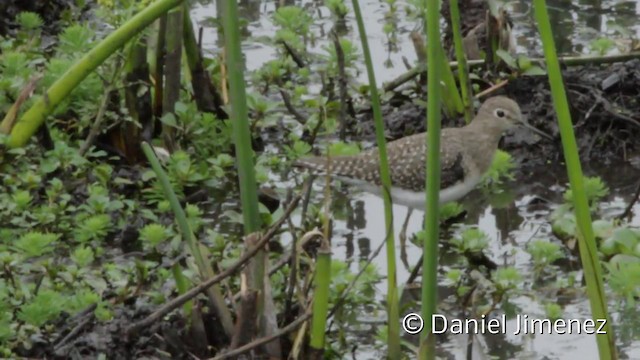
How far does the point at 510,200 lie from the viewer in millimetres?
8258

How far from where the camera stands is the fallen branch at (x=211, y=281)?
16.6 feet

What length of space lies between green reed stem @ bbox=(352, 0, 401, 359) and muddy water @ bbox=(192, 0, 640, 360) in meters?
0.44

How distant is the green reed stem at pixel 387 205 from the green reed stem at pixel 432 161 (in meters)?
0.52

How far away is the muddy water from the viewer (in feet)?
20.6

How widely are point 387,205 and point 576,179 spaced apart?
0.90 meters

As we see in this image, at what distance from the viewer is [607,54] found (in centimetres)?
921

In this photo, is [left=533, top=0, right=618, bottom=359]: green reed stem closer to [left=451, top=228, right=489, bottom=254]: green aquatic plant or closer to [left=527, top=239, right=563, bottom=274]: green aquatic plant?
[left=527, top=239, right=563, bottom=274]: green aquatic plant

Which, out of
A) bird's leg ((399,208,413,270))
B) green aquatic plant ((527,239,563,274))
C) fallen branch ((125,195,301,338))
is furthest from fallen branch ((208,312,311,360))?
bird's leg ((399,208,413,270))

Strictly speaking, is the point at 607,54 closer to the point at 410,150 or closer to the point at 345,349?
the point at 410,150

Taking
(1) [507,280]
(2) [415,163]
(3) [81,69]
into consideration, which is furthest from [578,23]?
(3) [81,69]

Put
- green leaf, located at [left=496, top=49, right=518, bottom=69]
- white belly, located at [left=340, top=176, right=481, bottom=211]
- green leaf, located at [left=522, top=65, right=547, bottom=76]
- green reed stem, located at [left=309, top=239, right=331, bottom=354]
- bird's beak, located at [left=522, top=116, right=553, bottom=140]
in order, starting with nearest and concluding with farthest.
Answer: green reed stem, located at [left=309, top=239, right=331, bottom=354]
white belly, located at [left=340, top=176, right=481, bottom=211]
bird's beak, located at [left=522, top=116, right=553, bottom=140]
green leaf, located at [left=522, top=65, right=547, bottom=76]
green leaf, located at [left=496, top=49, right=518, bottom=69]

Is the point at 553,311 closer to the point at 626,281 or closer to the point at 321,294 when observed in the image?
the point at 626,281

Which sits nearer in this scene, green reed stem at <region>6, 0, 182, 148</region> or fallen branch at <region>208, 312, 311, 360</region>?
fallen branch at <region>208, 312, 311, 360</region>

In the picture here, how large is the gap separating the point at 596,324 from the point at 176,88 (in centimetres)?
426
